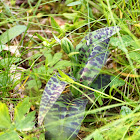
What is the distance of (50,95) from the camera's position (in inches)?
43.6

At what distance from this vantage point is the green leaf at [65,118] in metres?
1.03

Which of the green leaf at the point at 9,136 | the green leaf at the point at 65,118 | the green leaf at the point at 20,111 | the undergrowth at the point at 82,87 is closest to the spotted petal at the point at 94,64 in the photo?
the undergrowth at the point at 82,87

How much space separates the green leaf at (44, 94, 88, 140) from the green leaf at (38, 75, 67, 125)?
2.3 inches

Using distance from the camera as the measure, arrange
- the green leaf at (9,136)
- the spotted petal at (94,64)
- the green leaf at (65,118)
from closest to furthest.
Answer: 1. the green leaf at (9,136)
2. the green leaf at (65,118)
3. the spotted petal at (94,64)

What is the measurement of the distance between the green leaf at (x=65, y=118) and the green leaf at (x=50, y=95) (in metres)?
0.06

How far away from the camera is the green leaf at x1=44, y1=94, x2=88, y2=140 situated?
103 cm

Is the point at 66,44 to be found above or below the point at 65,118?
above

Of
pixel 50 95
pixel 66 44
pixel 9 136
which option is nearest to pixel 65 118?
pixel 50 95

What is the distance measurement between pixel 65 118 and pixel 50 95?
0.15 m

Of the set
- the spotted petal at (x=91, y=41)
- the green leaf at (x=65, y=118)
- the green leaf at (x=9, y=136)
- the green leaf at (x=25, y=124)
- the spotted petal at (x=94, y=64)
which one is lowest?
the green leaf at (x=65, y=118)

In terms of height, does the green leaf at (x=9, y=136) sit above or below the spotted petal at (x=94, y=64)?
below

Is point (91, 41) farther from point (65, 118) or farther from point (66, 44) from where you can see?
point (65, 118)

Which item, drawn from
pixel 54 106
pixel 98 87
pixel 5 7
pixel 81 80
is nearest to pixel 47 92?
pixel 54 106

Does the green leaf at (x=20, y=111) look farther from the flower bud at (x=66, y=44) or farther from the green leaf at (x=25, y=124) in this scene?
the flower bud at (x=66, y=44)
